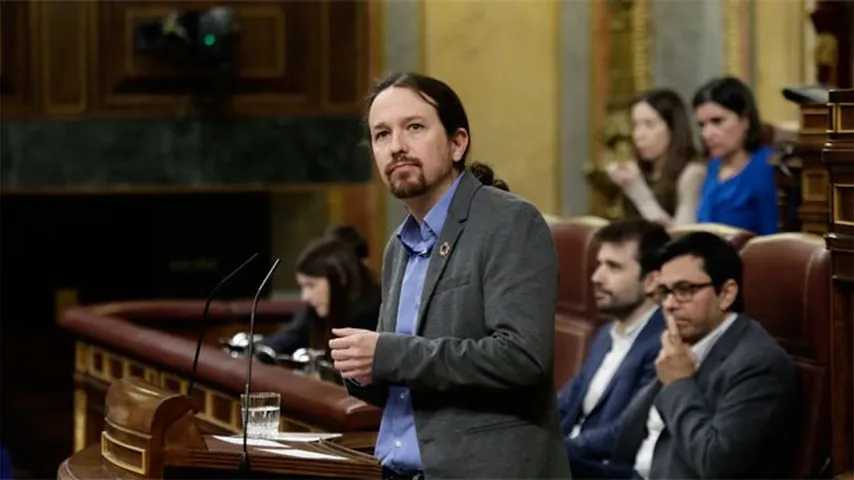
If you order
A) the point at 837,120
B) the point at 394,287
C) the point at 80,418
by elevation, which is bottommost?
the point at 80,418

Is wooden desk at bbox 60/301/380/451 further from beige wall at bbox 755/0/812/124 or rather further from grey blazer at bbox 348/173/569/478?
beige wall at bbox 755/0/812/124

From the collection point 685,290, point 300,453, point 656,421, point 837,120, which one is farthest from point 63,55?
point 300,453

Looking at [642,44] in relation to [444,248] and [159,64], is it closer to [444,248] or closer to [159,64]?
[159,64]

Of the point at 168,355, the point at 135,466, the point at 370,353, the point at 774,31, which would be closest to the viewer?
the point at 370,353

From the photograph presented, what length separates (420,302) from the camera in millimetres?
2562

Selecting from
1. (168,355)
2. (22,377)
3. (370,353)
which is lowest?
(22,377)

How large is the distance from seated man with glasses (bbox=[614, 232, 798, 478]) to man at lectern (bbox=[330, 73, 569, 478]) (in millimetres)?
1076

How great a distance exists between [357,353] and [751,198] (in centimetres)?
286

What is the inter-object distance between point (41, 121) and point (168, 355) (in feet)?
10.1

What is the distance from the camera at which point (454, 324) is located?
2.52 meters

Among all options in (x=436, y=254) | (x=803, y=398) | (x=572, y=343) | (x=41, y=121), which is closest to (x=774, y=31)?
(x=572, y=343)

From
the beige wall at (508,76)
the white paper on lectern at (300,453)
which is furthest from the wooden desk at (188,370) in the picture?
the beige wall at (508,76)

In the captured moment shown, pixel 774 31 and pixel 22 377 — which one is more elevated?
pixel 774 31

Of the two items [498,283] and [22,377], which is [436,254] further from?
[22,377]
